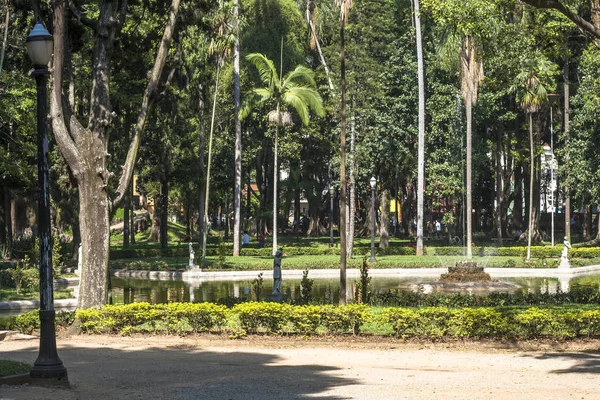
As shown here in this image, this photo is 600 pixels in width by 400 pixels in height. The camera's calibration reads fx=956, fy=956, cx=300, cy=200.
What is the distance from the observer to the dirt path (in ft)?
43.5

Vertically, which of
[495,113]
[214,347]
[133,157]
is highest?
[495,113]

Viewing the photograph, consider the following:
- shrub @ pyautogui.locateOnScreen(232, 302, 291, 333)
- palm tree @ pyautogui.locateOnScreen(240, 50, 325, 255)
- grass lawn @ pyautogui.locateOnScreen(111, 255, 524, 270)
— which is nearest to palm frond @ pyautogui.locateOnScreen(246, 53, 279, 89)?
palm tree @ pyautogui.locateOnScreen(240, 50, 325, 255)

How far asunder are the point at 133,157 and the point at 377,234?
173 ft

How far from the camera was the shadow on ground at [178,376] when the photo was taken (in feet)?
43.1

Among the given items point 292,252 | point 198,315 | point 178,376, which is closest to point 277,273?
point 198,315

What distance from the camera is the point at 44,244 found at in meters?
13.1

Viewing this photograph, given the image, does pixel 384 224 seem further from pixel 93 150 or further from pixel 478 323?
pixel 478 323

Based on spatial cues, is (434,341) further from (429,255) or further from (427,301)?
(429,255)

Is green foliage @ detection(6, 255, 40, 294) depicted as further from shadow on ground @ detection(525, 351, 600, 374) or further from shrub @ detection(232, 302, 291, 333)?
shadow on ground @ detection(525, 351, 600, 374)

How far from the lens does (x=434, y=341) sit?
63.2 feet

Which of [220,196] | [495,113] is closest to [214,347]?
[495,113]

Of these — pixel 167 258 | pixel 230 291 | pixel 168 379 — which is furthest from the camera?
pixel 167 258

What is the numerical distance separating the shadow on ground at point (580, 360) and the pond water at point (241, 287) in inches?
425

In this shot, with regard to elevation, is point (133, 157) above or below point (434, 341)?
above
